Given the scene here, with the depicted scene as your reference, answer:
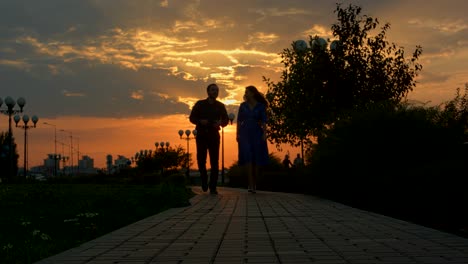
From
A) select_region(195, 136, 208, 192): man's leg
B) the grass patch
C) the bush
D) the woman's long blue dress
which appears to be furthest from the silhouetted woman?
the grass patch

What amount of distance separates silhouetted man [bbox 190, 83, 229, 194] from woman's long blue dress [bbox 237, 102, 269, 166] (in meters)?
0.49

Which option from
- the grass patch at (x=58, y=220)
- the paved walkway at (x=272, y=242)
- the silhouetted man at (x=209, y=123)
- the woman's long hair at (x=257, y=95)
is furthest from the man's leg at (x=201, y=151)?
the paved walkway at (x=272, y=242)

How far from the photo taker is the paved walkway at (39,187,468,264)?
5223mm

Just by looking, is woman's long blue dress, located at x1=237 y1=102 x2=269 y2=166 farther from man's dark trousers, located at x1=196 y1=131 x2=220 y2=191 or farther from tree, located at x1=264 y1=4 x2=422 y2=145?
tree, located at x1=264 y1=4 x2=422 y2=145

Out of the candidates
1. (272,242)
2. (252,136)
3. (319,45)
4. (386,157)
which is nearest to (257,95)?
(252,136)

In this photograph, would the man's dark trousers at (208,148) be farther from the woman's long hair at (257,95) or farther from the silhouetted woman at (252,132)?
the woman's long hair at (257,95)

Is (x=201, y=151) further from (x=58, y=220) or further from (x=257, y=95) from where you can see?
(x=58, y=220)

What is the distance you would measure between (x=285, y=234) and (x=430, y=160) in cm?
616

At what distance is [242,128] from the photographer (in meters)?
15.6

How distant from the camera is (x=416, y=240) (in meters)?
6.25

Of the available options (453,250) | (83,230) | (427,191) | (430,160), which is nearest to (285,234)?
(453,250)

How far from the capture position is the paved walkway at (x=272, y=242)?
17.1 feet

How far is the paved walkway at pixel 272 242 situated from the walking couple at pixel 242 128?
6.09 meters

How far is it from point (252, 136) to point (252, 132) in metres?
0.10
